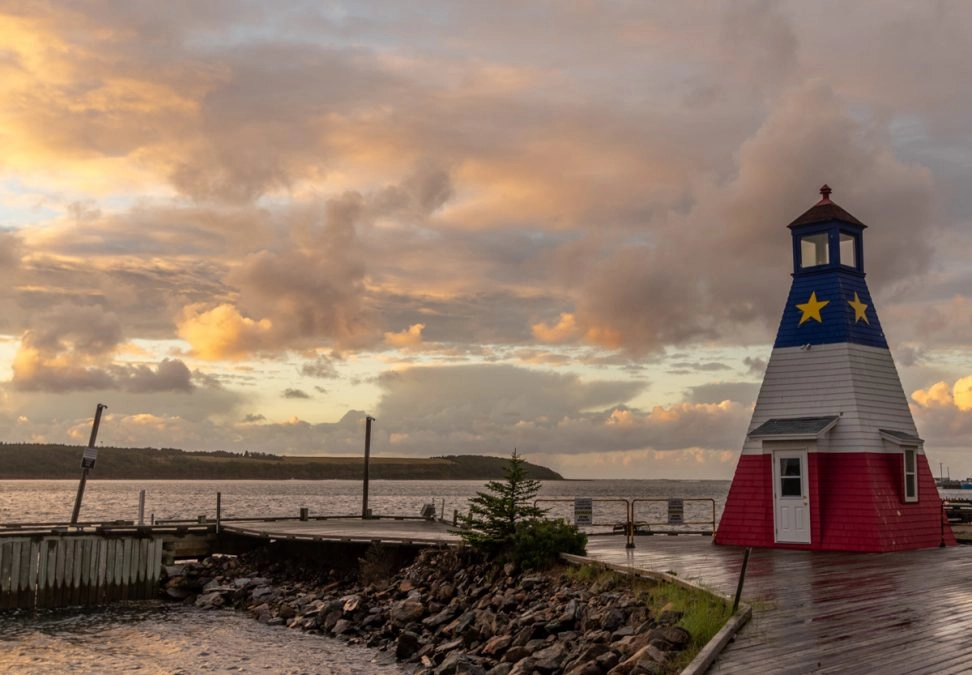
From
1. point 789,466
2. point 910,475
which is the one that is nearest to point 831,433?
point 789,466

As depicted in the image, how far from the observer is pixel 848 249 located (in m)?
28.0

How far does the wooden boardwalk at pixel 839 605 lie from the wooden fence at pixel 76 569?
53.8ft

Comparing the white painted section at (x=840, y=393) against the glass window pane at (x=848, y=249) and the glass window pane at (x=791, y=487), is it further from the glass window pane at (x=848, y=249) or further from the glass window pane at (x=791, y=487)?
the glass window pane at (x=848, y=249)

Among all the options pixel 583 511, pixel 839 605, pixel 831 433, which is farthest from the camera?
pixel 583 511

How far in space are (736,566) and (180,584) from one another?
20625mm

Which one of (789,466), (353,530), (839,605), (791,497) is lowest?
(353,530)

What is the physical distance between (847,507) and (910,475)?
9.13 ft

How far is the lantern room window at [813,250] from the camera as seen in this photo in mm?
27609

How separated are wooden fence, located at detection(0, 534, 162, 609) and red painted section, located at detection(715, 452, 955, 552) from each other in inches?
761

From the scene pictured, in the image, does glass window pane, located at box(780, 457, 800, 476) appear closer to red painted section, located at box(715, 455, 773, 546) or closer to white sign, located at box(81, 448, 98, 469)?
red painted section, located at box(715, 455, 773, 546)

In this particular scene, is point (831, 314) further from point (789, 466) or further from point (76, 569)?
point (76, 569)

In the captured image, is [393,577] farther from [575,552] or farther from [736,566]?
[736,566]

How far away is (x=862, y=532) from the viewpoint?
24.9 m

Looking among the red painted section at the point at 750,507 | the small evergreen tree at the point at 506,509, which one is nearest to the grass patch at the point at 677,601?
the small evergreen tree at the point at 506,509
